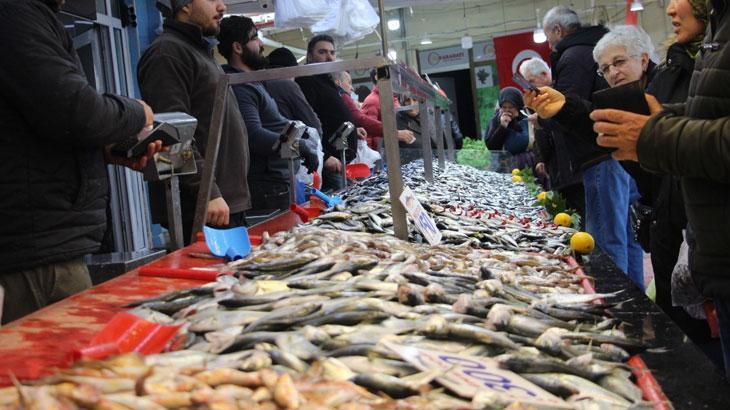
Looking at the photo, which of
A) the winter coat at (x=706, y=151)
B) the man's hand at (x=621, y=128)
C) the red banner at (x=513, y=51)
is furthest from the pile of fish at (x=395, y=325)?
the red banner at (x=513, y=51)

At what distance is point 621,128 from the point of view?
95.6 inches

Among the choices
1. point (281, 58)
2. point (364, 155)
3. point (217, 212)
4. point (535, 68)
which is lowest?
point (217, 212)

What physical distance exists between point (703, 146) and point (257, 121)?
376cm

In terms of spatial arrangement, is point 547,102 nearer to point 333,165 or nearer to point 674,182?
point 674,182

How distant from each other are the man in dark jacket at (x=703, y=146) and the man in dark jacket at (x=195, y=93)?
2063 millimetres

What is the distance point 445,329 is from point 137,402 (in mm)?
795

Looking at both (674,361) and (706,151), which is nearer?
(674,361)

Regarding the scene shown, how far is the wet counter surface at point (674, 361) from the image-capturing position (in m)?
1.55

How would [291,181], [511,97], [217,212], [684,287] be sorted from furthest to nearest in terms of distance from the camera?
[511,97], [291,181], [217,212], [684,287]

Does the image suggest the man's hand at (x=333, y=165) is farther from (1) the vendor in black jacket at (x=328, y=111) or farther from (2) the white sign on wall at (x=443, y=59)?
(2) the white sign on wall at (x=443, y=59)

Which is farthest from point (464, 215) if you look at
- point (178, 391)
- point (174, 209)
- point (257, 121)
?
point (178, 391)

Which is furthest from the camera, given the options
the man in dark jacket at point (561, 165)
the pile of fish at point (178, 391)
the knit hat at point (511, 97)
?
the knit hat at point (511, 97)

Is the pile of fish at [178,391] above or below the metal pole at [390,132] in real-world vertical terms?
below

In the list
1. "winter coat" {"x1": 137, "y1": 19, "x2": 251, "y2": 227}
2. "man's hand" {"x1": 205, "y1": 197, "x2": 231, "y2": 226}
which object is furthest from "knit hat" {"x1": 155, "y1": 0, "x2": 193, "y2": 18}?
"man's hand" {"x1": 205, "y1": 197, "x2": 231, "y2": 226}
